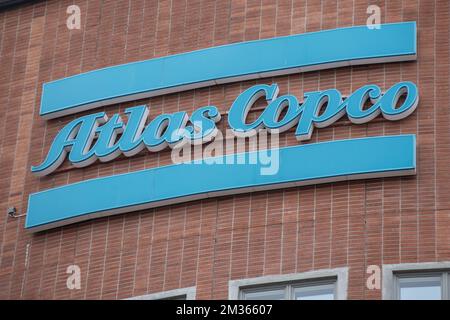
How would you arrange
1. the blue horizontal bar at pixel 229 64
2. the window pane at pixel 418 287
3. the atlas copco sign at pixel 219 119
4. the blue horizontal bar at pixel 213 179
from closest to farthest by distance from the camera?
the window pane at pixel 418 287, the blue horizontal bar at pixel 213 179, the atlas copco sign at pixel 219 119, the blue horizontal bar at pixel 229 64

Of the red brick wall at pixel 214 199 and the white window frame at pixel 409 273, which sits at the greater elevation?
the red brick wall at pixel 214 199

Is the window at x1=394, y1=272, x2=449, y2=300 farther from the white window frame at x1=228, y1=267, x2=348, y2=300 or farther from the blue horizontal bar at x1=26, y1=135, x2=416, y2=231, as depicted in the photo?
the blue horizontal bar at x1=26, y1=135, x2=416, y2=231

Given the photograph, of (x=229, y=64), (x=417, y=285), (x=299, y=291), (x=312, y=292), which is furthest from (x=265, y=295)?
(x=229, y=64)

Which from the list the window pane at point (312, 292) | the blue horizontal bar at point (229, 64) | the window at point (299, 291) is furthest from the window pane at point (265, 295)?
the blue horizontal bar at point (229, 64)

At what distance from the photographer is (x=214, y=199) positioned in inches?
1346

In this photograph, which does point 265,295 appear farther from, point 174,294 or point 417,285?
point 417,285

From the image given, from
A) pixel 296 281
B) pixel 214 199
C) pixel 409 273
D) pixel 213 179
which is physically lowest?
pixel 296 281

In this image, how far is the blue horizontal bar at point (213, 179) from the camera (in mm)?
33281

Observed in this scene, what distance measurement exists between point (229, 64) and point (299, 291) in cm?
540

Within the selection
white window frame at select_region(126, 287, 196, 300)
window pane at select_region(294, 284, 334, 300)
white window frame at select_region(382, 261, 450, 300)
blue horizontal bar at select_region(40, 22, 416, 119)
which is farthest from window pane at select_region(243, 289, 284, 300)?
blue horizontal bar at select_region(40, 22, 416, 119)

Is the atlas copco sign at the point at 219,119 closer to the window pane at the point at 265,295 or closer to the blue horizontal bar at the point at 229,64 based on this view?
the blue horizontal bar at the point at 229,64

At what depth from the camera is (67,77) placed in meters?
37.0

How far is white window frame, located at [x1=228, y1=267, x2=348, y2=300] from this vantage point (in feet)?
106

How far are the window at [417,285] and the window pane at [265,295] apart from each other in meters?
2.32
